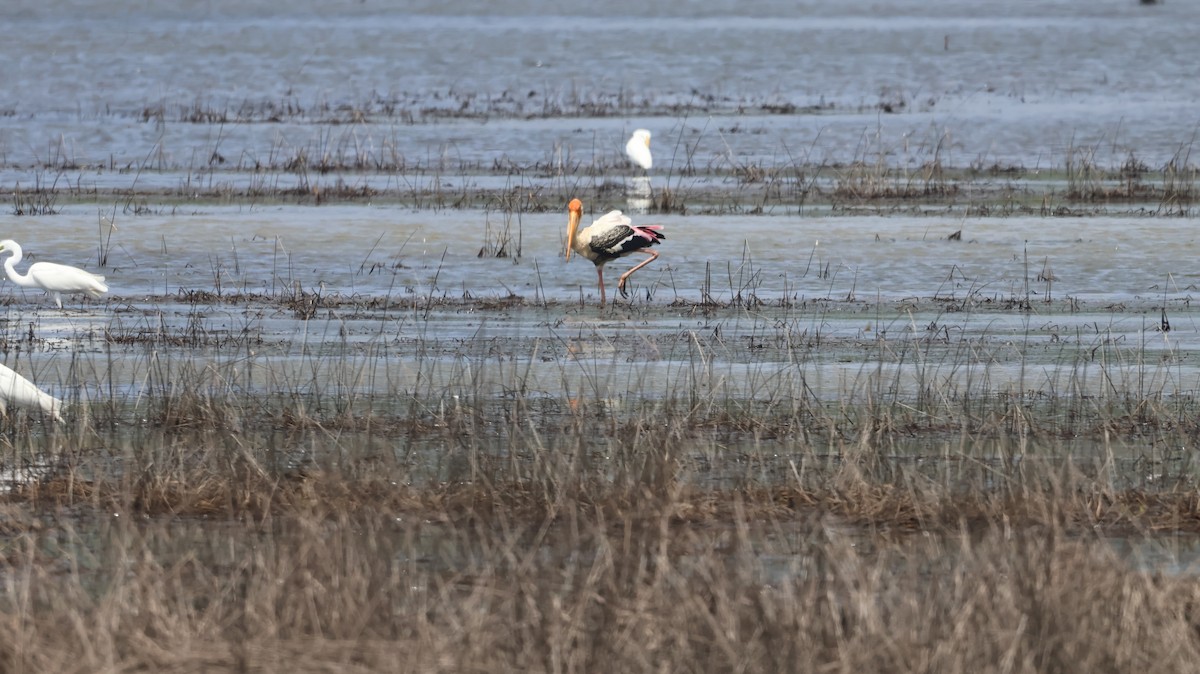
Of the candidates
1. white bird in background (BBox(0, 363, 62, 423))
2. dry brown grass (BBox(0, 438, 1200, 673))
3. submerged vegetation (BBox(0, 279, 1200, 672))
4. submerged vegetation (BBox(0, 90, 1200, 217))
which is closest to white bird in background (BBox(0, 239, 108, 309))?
submerged vegetation (BBox(0, 279, 1200, 672))

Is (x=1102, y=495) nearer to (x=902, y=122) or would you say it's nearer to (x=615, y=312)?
(x=615, y=312)

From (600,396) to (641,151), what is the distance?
13649 millimetres

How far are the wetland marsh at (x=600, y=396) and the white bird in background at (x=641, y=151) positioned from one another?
71 cm

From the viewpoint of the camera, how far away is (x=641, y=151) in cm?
2297

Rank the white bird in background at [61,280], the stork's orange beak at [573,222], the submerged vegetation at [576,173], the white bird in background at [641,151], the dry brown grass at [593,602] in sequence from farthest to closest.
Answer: the white bird in background at [641,151], the submerged vegetation at [576,173], the stork's orange beak at [573,222], the white bird in background at [61,280], the dry brown grass at [593,602]

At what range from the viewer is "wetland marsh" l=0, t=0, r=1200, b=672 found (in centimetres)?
515

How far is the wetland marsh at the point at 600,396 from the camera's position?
515 cm

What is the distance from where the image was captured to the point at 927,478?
24.3 feet

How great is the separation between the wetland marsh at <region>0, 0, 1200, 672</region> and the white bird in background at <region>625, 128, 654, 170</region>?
2.34 ft

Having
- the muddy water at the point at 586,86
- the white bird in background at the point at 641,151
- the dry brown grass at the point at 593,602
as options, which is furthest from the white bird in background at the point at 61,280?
the white bird in background at the point at 641,151

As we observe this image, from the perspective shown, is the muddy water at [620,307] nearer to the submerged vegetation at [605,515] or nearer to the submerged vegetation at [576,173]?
the submerged vegetation at [605,515]

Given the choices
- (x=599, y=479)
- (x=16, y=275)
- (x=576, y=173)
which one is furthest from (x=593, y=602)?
(x=576, y=173)

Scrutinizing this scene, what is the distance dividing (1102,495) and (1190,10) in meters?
58.5

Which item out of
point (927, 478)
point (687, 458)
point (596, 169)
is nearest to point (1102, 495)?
point (927, 478)
